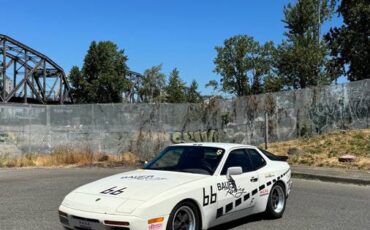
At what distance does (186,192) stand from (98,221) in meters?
1.27

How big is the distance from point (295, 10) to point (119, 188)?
36.3 meters

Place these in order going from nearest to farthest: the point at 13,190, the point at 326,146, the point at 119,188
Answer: the point at 119,188 < the point at 13,190 < the point at 326,146

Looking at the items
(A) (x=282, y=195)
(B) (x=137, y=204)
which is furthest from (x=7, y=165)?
(B) (x=137, y=204)

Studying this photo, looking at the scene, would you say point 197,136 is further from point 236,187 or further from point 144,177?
point 144,177

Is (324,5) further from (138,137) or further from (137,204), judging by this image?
(137,204)

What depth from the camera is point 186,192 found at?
261 inches

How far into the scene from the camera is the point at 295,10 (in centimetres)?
4034

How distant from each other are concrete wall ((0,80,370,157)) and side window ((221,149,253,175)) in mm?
14189

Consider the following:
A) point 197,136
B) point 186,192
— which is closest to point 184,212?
point 186,192

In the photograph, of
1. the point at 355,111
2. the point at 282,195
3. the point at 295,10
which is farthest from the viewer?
the point at 295,10

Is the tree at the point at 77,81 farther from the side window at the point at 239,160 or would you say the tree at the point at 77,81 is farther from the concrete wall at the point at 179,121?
the side window at the point at 239,160

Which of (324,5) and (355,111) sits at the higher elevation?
(324,5)

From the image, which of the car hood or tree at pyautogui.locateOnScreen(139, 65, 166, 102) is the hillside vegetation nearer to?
the car hood

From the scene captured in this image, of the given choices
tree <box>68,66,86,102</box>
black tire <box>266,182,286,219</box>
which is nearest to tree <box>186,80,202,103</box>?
tree <box>68,66,86,102</box>
